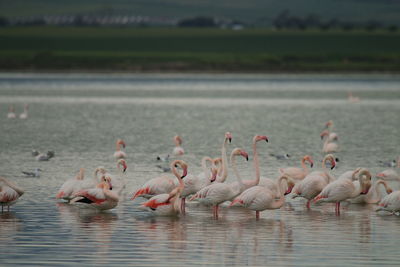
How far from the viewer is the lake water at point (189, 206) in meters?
13.5

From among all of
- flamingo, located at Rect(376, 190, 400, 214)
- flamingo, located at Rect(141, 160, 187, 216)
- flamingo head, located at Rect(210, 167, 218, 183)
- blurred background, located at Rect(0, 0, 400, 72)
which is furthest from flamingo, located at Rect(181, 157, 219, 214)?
blurred background, located at Rect(0, 0, 400, 72)

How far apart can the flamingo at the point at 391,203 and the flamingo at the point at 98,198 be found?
15.4 ft

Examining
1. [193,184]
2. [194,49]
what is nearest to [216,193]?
[193,184]

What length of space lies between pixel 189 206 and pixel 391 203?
383cm

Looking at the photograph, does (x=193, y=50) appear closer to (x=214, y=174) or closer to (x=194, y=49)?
(x=194, y=49)

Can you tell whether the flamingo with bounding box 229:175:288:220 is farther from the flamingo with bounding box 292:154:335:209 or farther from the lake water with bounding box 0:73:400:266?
the flamingo with bounding box 292:154:335:209

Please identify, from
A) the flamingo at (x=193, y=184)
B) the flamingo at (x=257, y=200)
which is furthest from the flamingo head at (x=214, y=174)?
the flamingo at (x=257, y=200)

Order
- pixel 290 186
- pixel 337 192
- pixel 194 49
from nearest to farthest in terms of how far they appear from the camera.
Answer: pixel 337 192
pixel 290 186
pixel 194 49

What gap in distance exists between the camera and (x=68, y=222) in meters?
16.0

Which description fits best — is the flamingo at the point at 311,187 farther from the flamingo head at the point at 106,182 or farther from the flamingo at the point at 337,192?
the flamingo head at the point at 106,182

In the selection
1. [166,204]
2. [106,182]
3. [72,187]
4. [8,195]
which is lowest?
[166,204]

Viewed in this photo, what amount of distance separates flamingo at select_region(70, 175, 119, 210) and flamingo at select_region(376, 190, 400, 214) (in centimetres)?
469

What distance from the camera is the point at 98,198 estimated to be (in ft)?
55.1

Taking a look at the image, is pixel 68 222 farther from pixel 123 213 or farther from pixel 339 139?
pixel 339 139
